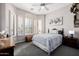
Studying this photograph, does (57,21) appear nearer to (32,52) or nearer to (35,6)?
(35,6)

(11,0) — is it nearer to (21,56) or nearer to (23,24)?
(23,24)

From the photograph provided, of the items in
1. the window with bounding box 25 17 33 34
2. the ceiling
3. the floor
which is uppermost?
the ceiling

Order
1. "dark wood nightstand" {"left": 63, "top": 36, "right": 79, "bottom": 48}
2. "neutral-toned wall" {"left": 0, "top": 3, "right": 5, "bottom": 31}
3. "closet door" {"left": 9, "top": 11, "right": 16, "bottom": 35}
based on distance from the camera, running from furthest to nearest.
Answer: "dark wood nightstand" {"left": 63, "top": 36, "right": 79, "bottom": 48} → "closet door" {"left": 9, "top": 11, "right": 16, "bottom": 35} → "neutral-toned wall" {"left": 0, "top": 3, "right": 5, "bottom": 31}

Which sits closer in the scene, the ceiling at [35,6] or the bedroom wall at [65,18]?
the ceiling at [35,6]

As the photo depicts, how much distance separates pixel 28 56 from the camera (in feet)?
5.91

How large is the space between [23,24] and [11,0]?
608 mm

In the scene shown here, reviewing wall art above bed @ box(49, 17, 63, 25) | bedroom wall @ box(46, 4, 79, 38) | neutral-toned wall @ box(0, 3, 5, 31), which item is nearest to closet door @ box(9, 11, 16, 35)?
neutral-toned wall @ box(0, 3, 5, 31)

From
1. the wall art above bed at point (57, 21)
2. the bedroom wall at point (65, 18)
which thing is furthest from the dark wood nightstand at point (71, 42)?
the wall art above bed at point (57, 21)

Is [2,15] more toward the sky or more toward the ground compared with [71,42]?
more toward the sky

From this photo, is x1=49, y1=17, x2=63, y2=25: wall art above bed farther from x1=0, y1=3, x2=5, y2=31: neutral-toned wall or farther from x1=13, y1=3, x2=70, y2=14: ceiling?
x1=0, y1=3, x2=5, y2=31: neutral-toned wall

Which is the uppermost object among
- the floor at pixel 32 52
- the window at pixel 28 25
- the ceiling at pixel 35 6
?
the ceiling at pixel 35 6

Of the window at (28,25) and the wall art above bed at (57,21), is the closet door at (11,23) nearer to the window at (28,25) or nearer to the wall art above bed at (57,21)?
the window at (28,25)

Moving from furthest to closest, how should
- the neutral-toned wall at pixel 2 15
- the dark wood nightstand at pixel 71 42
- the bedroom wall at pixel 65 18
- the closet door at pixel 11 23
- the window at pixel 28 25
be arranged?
the dark wood nightstand at pixel 71 42
the bedroom wall at pixel 65 18
the window at pixel 28 25
the closet door at pixel 11 23
the neutral-toned wall at pixel 2 15

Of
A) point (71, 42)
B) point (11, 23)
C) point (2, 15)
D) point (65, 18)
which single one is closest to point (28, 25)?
point (11, 23)
